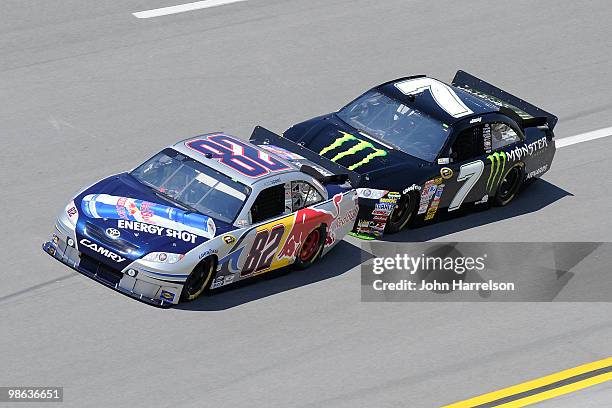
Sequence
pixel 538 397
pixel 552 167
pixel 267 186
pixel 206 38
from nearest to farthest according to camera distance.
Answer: pixel 538 397, pixel 267 186, pixel 552 167, pixel 206 38

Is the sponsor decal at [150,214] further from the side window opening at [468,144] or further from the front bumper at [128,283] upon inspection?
the side window opening at [468,144]

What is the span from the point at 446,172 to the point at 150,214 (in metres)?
4.56

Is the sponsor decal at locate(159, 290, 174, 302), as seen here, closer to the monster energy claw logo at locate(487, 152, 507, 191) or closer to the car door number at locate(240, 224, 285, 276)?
the car door number at locate(240, 224, 285, 276)

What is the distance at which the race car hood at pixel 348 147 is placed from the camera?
65.7 ft

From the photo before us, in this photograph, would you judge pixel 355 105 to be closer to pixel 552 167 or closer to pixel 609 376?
pixel 552 167

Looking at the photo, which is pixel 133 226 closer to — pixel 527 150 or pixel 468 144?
pixel 468 144

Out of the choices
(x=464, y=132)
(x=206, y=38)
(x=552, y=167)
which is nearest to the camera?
(x=464, y=132)

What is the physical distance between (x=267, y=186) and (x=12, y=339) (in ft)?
11.9

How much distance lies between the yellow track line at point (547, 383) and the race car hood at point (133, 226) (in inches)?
141

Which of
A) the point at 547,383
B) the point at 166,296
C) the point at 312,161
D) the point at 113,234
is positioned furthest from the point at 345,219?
the point at 547,383

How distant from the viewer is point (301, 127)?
21.1 meters

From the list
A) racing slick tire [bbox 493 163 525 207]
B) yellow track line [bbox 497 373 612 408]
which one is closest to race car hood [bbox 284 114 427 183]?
racing slick tire [bbox 493 163 525 207]

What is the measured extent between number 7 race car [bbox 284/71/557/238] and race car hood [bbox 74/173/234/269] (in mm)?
2791

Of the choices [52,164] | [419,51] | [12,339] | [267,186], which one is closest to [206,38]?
[419,51]
